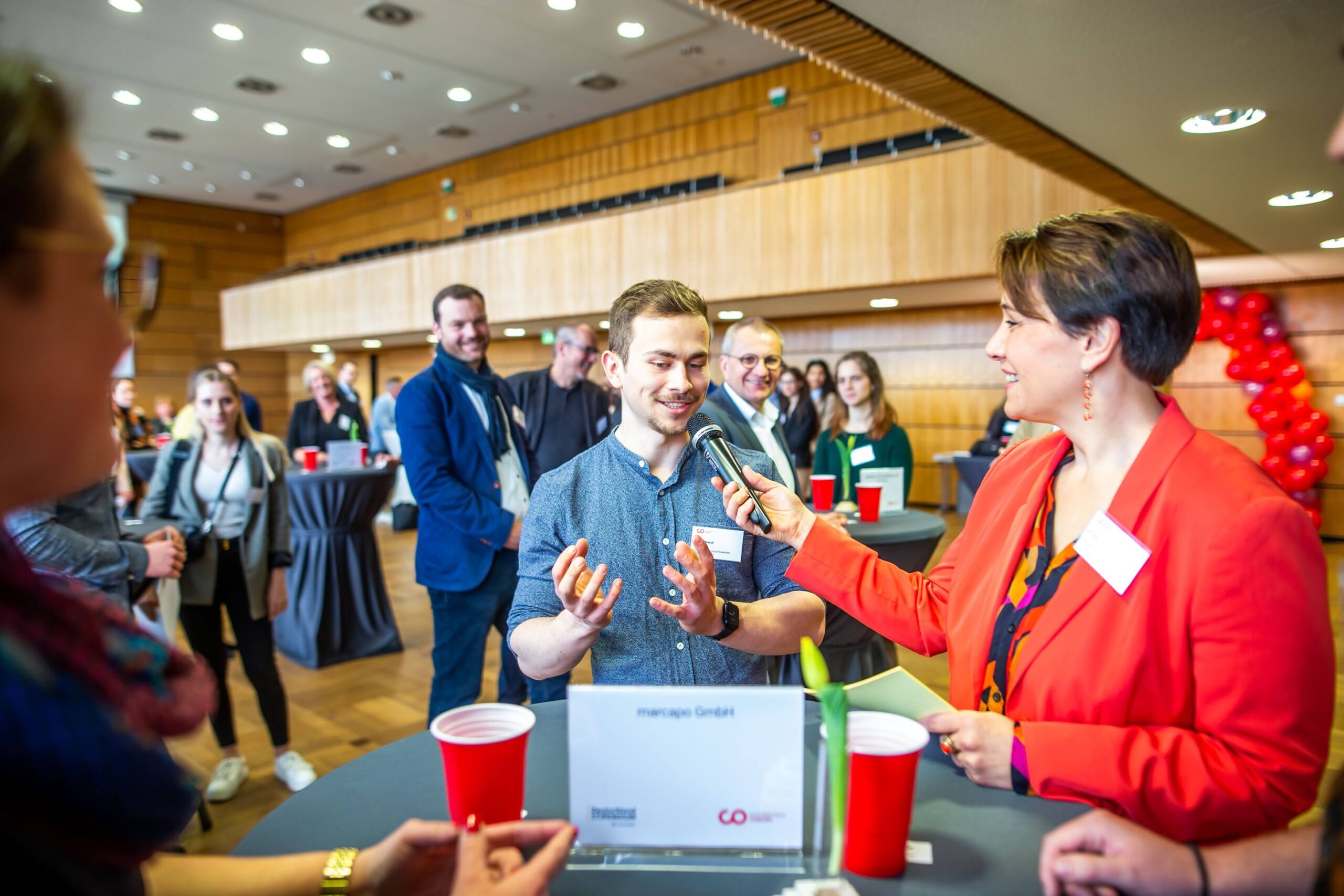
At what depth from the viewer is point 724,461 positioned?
1561mm

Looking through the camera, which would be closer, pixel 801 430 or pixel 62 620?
pixel 62 620

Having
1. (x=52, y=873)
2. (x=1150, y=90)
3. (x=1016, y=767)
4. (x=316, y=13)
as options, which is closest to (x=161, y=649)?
(x=52, y=873)

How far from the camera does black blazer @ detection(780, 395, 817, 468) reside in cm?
656

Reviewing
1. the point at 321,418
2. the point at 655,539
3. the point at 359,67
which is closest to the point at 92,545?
the point at 655,539

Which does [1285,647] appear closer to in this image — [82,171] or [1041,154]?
[82,171]

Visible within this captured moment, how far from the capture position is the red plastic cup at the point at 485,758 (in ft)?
2.91

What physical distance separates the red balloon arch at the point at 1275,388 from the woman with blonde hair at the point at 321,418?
7.83m

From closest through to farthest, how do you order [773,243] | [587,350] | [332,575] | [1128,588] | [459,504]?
[1128,588]
[459,504]
[332,575]
[587,350]
[773,243]

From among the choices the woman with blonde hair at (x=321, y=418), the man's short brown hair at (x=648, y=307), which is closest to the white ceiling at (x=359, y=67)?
the woman with blonde hair at (x=321, y=418)

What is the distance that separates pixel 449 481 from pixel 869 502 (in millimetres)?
1675

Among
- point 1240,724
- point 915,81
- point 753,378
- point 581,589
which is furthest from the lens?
point 753,378

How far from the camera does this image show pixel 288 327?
13.8 metres

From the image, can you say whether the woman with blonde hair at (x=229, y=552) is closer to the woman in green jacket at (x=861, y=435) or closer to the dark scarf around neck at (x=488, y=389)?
the dark scarf around neck at (x=488, y=389)

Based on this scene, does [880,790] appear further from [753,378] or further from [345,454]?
[345,454]
